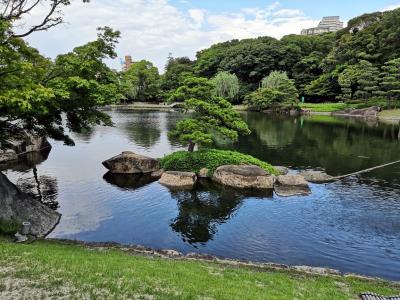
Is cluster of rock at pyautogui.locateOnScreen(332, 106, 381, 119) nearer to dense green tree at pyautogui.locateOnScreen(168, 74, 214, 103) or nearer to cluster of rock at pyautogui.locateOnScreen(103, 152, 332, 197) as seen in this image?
cluster of rock at pyautogui.locateOnScreen(103, 152, 332, 197)

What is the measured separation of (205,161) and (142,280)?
20955 millimetres

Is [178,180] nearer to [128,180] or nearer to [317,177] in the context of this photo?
[128,180]

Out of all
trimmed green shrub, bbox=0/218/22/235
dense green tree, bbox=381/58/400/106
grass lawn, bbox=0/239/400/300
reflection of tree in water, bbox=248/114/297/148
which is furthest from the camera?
dense green tree, bbox=381/58/400/106

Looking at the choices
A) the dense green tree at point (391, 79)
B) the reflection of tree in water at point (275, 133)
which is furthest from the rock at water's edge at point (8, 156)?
the dense green tree at point (391, 79)

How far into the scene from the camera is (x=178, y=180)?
2889 centimetres

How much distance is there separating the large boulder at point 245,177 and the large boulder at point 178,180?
7.02ft

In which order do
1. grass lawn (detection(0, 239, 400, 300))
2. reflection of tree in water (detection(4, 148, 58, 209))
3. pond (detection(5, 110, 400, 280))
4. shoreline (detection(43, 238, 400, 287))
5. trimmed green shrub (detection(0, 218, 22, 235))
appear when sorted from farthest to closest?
reflection of tree in water (detection(4, 148, 58, 209)), pond (detection(5, 110, 400, 280)), trimmed green shrub (detection(0, 218, 22, 235)), shoreline (detection(43, 238, 400, 287)), grass lawn (detection(0, 239, 400, 300))

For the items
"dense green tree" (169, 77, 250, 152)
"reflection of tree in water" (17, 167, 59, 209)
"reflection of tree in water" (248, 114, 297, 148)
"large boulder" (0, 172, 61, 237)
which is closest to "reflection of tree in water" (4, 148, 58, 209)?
"reflection of tree in water" (17, 167, 59, 209)

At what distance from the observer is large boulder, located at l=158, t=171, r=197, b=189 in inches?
1127

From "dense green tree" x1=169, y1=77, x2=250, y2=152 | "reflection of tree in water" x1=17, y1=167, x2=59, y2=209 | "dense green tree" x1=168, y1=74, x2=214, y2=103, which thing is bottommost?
"reflection of tree in water" x1=17, y1=167, x2=59, y2=209

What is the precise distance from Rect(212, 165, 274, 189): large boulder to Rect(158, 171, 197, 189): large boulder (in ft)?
7.02

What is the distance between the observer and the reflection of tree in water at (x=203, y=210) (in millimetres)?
20250

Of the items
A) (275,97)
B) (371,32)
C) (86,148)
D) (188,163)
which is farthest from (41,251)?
(371,32)

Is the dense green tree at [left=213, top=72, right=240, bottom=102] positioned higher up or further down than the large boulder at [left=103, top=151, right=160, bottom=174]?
higher up
